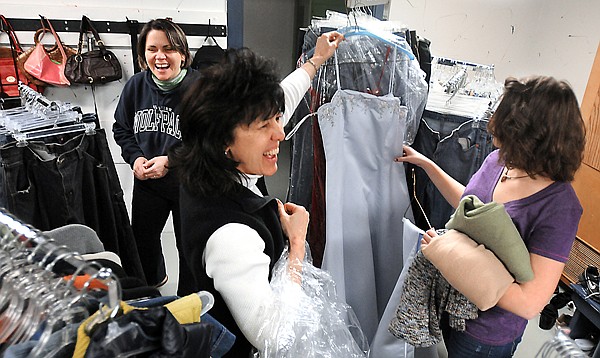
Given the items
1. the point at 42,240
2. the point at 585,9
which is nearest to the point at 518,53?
the point at 585,9

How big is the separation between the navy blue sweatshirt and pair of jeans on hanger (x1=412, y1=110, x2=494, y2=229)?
1006 mm

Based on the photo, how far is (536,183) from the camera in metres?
1.09

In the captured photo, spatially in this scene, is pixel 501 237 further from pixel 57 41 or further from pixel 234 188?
pixel 57 41

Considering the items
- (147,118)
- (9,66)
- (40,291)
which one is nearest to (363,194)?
(147,118)

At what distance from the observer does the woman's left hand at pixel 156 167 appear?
1.78m

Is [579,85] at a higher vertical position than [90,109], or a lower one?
higher

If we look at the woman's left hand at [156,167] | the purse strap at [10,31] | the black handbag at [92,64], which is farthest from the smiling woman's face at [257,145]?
the purse strap at [10,31]

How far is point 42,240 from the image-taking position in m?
0.65

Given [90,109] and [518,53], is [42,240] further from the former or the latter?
[518,53]

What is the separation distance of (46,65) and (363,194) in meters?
2.06

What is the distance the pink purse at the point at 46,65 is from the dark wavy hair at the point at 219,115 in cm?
190

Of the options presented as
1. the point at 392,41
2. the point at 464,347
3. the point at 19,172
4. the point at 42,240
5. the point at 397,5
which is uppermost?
the point at 397,5

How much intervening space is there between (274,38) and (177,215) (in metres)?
2.19

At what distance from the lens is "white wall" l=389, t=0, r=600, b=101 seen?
264 cm
